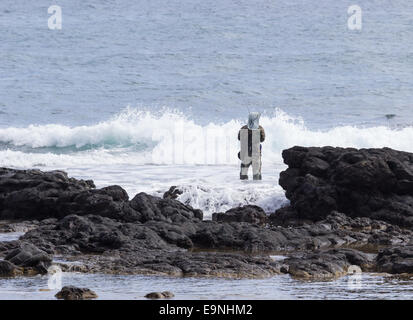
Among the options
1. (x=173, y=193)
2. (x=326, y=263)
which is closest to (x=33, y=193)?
(x=173, y=193)

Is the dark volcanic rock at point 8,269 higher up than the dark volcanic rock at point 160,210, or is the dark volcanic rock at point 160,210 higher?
the dark volcanic rock at point 160,210

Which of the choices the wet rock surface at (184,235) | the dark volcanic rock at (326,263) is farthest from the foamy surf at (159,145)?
the dark volcanic rock at (326,263)

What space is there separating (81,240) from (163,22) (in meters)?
30.4

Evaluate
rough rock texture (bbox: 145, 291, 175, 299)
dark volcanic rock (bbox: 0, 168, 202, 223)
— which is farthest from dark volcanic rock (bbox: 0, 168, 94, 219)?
rough rock texture (bbox: 145, 291, 175, 299)

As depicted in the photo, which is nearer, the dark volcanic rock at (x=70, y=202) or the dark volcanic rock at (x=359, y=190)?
the dark volcanic rock at (x=70, y=202)

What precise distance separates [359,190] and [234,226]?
2706mm

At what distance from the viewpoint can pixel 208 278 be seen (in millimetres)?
9836

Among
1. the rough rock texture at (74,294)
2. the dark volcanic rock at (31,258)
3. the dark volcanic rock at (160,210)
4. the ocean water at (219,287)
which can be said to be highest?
the dark volcanic rock at (160,210)

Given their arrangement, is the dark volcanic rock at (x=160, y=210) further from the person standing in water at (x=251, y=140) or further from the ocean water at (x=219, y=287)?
the ocean water at (x=219, y=287)

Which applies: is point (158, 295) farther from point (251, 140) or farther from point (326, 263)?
point (251, 140)

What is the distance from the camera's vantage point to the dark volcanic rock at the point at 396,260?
10.1 m

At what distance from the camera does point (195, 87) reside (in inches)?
1313

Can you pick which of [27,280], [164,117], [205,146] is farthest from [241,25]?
[27,280]

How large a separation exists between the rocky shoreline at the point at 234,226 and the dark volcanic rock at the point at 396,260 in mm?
13
